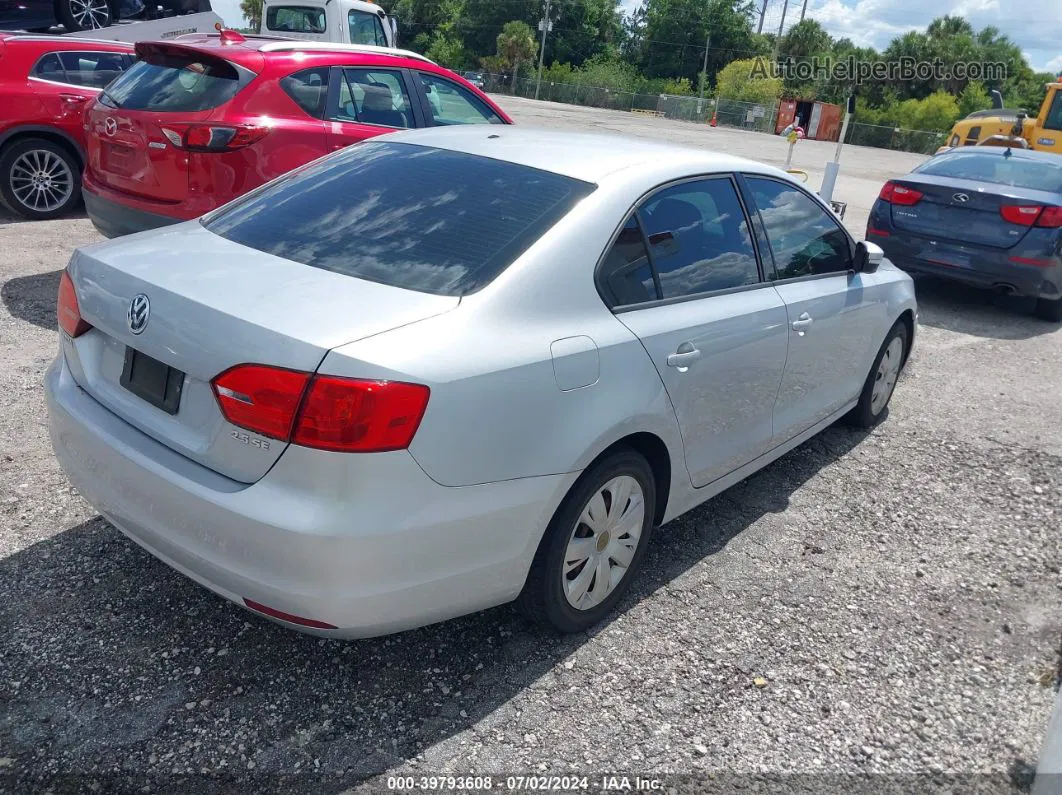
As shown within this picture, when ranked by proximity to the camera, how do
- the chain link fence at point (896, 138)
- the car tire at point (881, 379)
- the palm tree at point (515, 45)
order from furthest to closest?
the palm tree at point (515, 45) < the chain link fence at point (896, 138) < the car tire at point (881, 379)

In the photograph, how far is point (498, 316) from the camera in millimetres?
2605

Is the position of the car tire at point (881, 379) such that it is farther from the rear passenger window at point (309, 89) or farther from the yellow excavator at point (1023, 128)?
the yellow excavator at point (1023, 128)

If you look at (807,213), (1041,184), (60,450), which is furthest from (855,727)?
(1041,184)

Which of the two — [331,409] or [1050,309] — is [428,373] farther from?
[1050,309]

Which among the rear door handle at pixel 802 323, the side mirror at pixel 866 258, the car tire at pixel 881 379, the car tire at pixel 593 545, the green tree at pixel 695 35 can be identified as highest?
the green tree at pixel 695 35

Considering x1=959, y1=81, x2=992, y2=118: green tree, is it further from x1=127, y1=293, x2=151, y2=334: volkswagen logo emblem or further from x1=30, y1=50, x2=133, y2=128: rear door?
x1=127, y1=293, x2=151, y2=334: volkswagen logo emblem

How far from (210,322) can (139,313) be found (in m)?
0.32

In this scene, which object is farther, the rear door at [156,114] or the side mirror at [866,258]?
the rear door at [156,114]

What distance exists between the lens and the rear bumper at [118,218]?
5480 millimetres

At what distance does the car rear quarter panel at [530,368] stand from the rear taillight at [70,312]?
1.12 metres

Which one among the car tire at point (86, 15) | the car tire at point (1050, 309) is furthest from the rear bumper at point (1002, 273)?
the car tire at point (86, 15)

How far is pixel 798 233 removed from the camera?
13.7 feet

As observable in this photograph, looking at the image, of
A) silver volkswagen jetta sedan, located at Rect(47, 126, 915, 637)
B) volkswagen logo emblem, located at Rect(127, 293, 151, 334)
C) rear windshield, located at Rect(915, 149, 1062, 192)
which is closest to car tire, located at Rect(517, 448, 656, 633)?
silver volkswagen jetta sedan, located at Rect(47, 126, 915, 637)

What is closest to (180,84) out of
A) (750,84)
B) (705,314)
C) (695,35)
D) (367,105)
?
(367,105)
